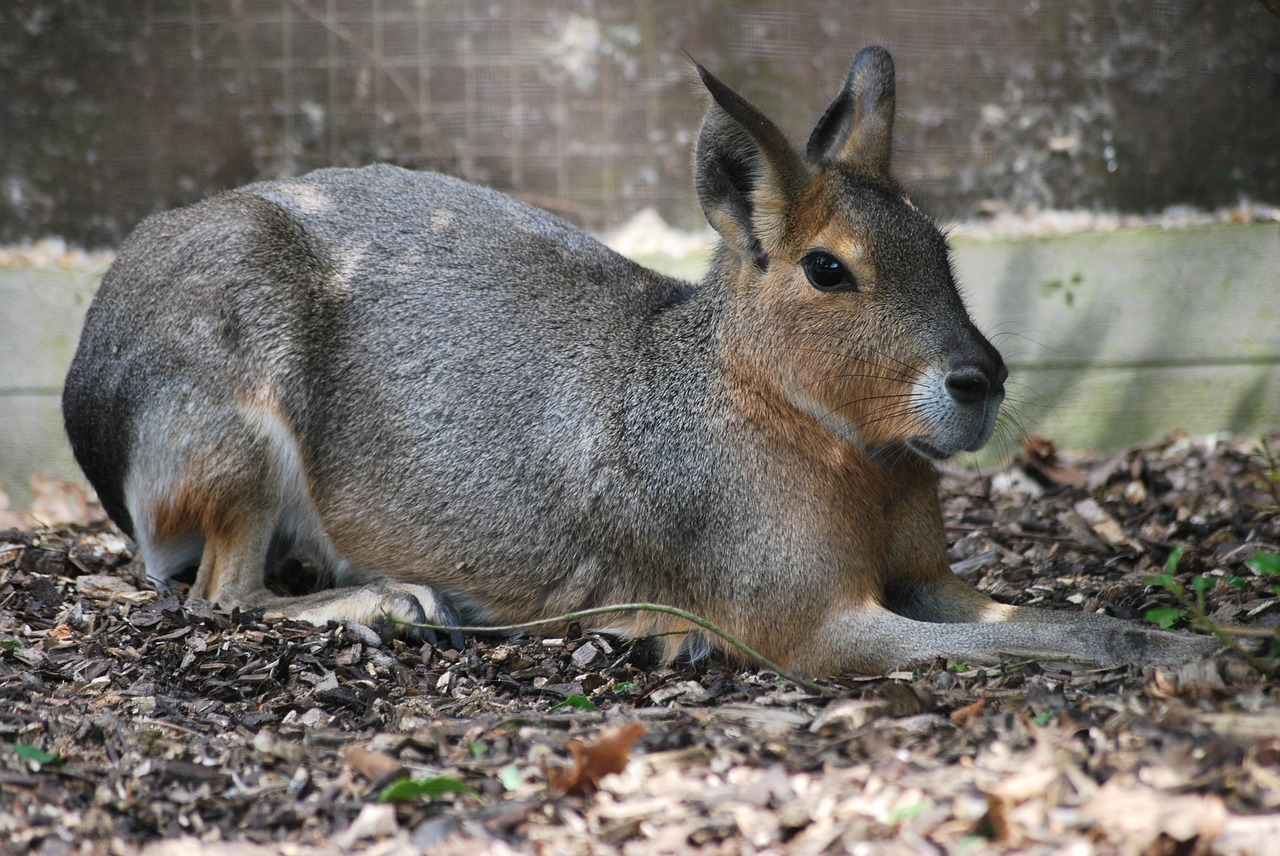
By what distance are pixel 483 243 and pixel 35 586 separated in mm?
2077

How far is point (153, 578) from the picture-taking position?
5055 millimetres

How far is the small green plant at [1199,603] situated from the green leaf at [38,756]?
272 cm

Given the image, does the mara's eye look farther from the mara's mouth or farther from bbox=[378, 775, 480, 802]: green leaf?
bbox=[378, 775, 480, 802]: green leaf

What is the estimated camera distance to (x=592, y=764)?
2.88 meters

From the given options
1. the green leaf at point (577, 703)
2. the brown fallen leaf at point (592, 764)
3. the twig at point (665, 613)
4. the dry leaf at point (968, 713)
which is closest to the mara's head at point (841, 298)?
the twig at point (665, 613)

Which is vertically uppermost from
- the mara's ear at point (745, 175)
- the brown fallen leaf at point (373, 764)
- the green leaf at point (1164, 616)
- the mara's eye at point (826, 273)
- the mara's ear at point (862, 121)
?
the mara's ear at point (862, 121)

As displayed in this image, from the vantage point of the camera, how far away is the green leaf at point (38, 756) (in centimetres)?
321

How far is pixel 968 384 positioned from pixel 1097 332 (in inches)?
132

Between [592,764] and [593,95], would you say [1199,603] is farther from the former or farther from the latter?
[593,95]

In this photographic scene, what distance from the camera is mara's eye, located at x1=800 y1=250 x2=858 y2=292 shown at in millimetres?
3988

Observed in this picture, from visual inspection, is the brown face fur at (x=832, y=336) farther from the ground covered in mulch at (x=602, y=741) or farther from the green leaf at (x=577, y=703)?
the green leaf at (x=577, y=703)

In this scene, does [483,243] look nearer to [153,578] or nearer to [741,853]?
[153,578]

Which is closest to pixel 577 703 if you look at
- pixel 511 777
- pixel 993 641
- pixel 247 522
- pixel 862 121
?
pixel 511 777

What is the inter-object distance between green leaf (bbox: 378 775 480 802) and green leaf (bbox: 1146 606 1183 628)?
88.7 inches
